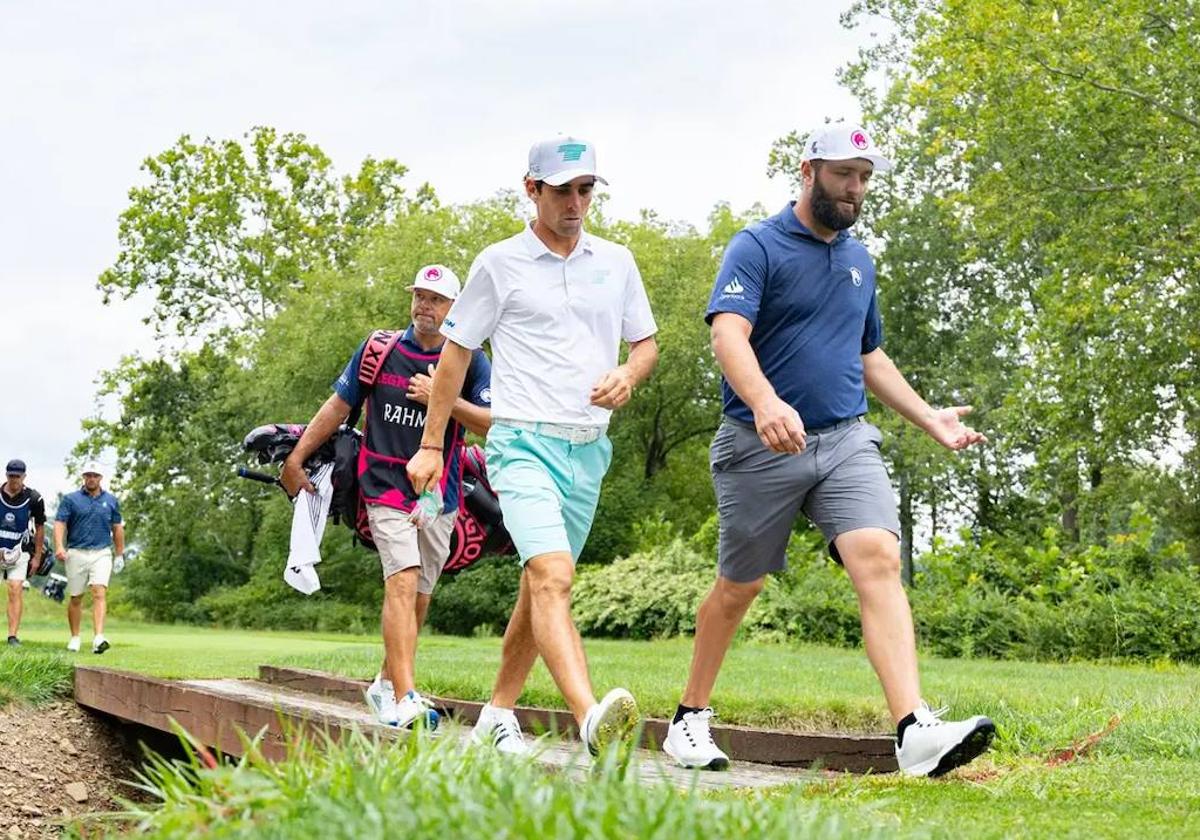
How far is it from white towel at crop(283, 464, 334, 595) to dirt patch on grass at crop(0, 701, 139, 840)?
2.15 m

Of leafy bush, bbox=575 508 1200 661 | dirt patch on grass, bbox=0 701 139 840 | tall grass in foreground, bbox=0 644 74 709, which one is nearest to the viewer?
dirt patch on grass, bbox=0 701 139 840

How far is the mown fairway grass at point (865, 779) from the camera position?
354cm

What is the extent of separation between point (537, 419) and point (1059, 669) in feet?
35.7

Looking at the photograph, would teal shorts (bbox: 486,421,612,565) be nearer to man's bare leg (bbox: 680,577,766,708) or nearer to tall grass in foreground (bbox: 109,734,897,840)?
man's bare leg (bbox: 680,577,766,708)

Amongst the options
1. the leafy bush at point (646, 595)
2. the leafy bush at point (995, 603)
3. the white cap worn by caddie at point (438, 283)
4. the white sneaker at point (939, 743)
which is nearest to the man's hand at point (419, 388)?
the white cap worn by caddie at point (438, 283)

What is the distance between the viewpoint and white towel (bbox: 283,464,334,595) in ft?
29.8

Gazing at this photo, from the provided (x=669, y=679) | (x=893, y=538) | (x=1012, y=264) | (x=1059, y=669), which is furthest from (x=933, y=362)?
(x=893, y=538)

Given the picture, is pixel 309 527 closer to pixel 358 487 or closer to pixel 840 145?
pixel 358 487

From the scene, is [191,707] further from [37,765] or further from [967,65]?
[967,65]

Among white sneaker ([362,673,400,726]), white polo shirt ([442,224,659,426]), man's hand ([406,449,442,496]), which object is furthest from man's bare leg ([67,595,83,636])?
white polo shirt ([442,224,659,426])

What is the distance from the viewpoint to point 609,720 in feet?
18.1

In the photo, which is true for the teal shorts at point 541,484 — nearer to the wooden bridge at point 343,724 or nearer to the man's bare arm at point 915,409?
the wooden bridge at point 343,724

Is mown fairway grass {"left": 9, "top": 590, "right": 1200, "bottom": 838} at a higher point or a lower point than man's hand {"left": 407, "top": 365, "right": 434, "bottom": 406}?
lower

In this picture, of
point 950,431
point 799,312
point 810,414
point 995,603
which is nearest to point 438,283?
point 799,312
